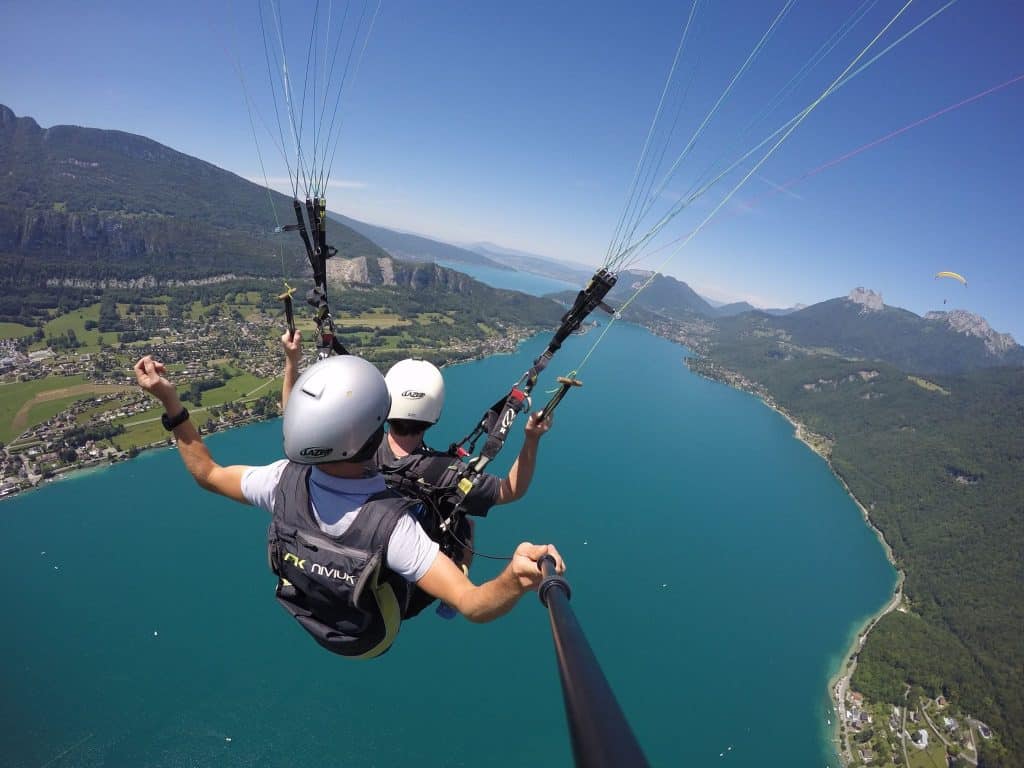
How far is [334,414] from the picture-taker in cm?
145

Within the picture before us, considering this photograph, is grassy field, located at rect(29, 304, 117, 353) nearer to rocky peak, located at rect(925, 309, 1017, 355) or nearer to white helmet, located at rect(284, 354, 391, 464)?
white helmet, located at rect(284, 354, 391, 464)

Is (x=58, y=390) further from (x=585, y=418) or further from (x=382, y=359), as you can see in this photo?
(x=585, y=418)

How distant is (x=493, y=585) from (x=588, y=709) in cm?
49

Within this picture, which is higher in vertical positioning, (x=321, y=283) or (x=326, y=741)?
(x=321, y=283)

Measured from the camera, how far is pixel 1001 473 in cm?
5419

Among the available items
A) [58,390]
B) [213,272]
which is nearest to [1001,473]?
[58,390]

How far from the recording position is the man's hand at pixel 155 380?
172cm

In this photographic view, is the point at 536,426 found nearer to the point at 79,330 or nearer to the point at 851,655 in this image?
the point at 851,655

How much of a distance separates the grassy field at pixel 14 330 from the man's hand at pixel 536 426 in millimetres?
68769

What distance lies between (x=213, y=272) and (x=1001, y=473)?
117 meters

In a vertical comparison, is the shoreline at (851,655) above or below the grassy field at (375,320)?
below

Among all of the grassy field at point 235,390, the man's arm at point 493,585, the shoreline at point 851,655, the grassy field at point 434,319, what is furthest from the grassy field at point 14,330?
the shoreline at point 851,655

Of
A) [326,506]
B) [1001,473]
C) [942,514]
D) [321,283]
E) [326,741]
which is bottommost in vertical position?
[326,741]

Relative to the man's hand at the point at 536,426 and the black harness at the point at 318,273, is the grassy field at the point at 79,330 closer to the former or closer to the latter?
the black harness at the point at 318,273
